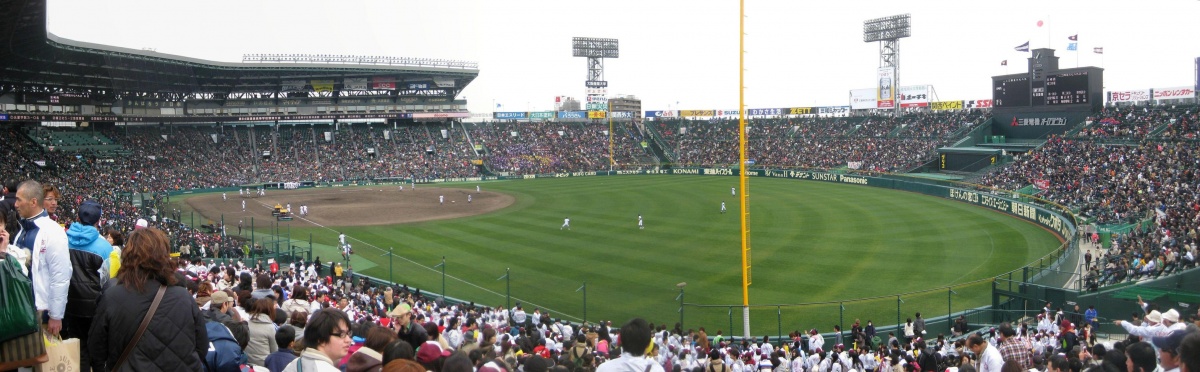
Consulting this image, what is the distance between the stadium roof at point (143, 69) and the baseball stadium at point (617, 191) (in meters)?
0.32

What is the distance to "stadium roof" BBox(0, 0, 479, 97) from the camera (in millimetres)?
36719

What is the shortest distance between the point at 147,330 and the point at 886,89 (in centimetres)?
8976

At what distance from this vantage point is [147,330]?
518cm

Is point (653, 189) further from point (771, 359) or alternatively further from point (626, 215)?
point (771, 359)

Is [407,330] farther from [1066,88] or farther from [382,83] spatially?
[382,83]

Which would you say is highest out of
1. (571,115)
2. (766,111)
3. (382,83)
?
(382,83)

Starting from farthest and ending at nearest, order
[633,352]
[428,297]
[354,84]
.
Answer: [354,84], [428,297], [633,352]

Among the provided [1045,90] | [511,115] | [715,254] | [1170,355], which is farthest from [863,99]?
[1170,355]

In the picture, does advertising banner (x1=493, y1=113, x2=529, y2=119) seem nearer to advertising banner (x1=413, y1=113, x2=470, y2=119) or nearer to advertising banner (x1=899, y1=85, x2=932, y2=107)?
advertising banner (x1=413, y1=113, x2=470, y2=119)

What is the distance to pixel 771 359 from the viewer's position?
13.9m

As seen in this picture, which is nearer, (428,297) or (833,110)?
(428,297)

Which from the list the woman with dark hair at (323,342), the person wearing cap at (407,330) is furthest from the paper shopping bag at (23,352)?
the person wearing cap at (407,330)

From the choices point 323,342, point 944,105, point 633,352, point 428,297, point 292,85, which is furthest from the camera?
point 292,85

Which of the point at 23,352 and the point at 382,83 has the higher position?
the point at 382,83
